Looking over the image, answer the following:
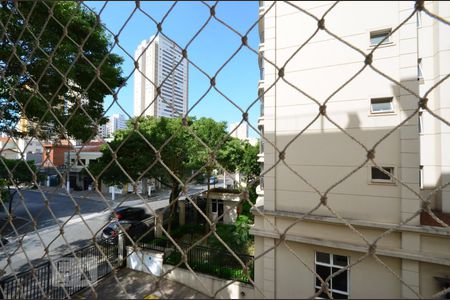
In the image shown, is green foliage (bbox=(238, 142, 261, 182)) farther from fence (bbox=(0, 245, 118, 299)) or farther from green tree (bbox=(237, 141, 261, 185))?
fence (bbox=(0, 245, 118, 299))

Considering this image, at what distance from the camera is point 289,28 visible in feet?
7.70

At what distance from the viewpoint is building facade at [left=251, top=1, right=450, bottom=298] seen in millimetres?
2127

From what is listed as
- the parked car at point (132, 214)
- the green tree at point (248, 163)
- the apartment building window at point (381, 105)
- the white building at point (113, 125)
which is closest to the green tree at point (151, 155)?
the white building at point (113, 125)

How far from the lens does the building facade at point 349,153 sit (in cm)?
213

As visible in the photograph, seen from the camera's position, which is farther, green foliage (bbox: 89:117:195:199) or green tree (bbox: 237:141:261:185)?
green tree (bbox: 237:141:261:185)

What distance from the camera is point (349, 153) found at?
2.21 m

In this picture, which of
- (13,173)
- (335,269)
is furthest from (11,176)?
(335,269)

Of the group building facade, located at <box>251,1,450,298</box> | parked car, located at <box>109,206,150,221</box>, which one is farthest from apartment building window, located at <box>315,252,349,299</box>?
parked car, located at <box>109,206,150,221</box>

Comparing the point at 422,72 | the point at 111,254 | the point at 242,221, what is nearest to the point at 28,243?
the point at 111,254

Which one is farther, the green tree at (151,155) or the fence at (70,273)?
the green tree at (151,155)

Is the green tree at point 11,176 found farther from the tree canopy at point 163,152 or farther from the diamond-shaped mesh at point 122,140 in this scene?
the tree canopy at point 163,152

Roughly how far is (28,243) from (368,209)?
18.1 ft

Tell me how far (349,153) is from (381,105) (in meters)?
0.52

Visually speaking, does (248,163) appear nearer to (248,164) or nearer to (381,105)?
(248,164)
